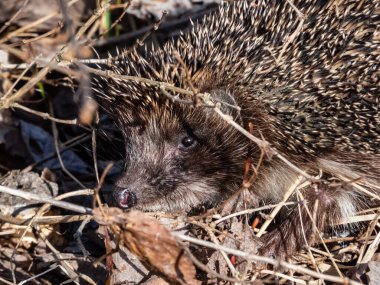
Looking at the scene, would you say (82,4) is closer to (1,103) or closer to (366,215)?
(1,103)

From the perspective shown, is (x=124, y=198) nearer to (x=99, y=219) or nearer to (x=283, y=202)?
(x=99, y=219)

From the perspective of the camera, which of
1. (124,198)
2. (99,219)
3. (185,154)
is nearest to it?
(99,219)

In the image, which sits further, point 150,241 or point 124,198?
point 124,198

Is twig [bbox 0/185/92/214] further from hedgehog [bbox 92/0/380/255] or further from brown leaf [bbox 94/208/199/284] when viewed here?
hedgehog [bbox 92/0/380/255]

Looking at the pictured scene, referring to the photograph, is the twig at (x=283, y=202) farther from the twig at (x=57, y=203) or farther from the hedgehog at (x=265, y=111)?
the twig at (x=57, y=203)

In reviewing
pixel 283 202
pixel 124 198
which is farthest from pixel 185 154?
pixel 283 202

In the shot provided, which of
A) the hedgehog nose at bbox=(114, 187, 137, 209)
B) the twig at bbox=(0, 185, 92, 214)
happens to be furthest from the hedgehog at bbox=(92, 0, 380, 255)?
the twig at bbox=(0, 185, 92, 214)

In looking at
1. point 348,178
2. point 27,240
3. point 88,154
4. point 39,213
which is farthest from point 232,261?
point 88,154
